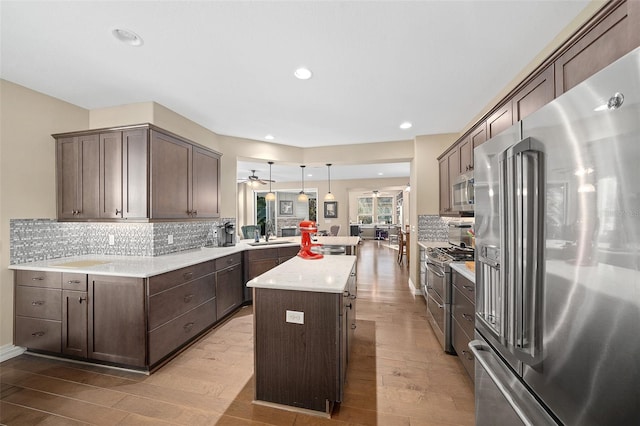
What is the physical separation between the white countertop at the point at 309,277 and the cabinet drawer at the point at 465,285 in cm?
100

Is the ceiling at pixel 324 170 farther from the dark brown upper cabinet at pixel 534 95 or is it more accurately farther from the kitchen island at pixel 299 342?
the kitchen island at pixel 299 342

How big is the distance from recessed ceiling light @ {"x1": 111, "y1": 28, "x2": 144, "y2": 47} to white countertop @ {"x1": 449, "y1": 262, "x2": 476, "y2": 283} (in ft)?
10.5

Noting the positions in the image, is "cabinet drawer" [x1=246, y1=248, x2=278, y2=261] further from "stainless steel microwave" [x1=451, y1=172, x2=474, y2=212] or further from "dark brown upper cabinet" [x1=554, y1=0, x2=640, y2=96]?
"dark brown upper cabinet" [x1=554, y1=0, x2=640, y2=96]

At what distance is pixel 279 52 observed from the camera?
6.72ft

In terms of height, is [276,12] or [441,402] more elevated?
[276,12]

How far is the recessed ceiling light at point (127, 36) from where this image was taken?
181 centimetres

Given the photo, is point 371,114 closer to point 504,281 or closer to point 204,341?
point 504,281

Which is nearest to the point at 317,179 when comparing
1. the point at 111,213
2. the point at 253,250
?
the point at 253,250

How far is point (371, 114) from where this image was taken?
3.38m

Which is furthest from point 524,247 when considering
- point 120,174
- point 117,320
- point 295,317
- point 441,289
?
point 120,174

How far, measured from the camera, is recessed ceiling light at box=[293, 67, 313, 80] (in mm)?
2307

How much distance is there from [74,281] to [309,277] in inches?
86.5

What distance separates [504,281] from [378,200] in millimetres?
12117

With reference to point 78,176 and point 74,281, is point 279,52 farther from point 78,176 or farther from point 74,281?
point 74,281
